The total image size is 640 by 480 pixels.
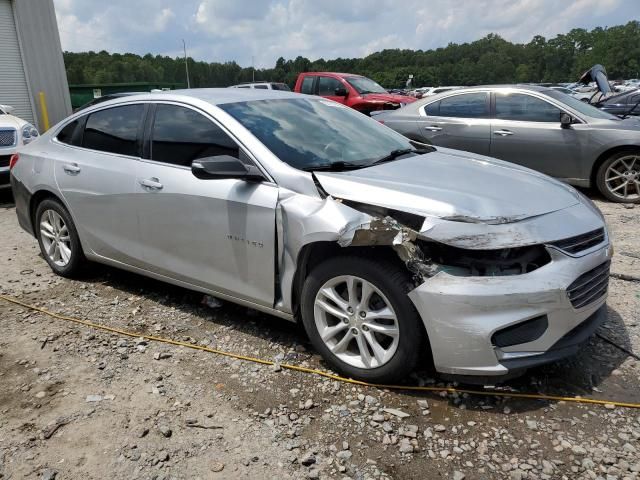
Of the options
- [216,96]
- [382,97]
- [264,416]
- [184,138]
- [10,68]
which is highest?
[10,68]

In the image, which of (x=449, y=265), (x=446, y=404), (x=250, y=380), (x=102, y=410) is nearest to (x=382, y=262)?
(x=449, y=265)

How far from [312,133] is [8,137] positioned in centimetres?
684

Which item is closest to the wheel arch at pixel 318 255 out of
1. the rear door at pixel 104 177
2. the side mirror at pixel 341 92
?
the rear door at pixel 104 177

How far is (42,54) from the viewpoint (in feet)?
47.3

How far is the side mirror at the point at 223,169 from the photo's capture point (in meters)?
3.01

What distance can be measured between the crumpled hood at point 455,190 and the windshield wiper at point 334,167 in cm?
7

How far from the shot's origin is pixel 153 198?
140 inches

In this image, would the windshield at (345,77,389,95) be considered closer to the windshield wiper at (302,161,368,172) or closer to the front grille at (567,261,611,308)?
the windshield wiper at (302,161,368,172)

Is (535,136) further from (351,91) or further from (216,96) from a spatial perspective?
(351,91)

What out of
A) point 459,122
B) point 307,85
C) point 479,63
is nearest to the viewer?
point 459,122

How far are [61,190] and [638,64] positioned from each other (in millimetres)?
117693

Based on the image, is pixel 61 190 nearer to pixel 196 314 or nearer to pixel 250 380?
pixel 196 314

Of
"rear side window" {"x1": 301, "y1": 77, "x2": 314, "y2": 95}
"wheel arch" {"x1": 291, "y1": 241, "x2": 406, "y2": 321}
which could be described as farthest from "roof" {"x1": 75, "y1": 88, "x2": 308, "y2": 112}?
"rear side window" {"x1": 301, "y1": 77, "x2": 314, "y2": 95}

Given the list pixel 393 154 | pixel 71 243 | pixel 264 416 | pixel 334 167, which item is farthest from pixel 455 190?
pixel 71 243
